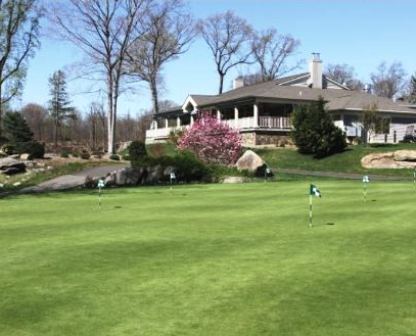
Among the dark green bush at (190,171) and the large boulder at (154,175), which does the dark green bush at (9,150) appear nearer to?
the large boulder at (154,175)

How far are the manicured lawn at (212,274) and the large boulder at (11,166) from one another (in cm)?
2689

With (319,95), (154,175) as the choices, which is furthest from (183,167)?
(319,95)

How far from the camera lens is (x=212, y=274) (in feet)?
31.2

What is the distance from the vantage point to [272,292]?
8406mm

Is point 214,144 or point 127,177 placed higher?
point 214,144

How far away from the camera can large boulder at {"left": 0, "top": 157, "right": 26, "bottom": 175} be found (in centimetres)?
4347

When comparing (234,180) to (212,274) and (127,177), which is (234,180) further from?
(212,274)

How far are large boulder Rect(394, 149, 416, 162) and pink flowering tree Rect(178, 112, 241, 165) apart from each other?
9.85m

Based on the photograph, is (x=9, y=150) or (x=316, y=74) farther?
(x=316, y=74)

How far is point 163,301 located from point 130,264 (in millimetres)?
2452

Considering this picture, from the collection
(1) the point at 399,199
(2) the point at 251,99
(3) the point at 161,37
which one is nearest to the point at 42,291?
(1) the point at 399,199

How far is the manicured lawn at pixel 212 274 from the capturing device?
7.17 meters

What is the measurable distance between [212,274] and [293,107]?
49.3 metres

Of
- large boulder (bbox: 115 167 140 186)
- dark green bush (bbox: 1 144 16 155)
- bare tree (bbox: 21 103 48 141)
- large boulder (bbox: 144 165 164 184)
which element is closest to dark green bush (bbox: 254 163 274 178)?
large boulder (bbox: 144 165 164 184)
